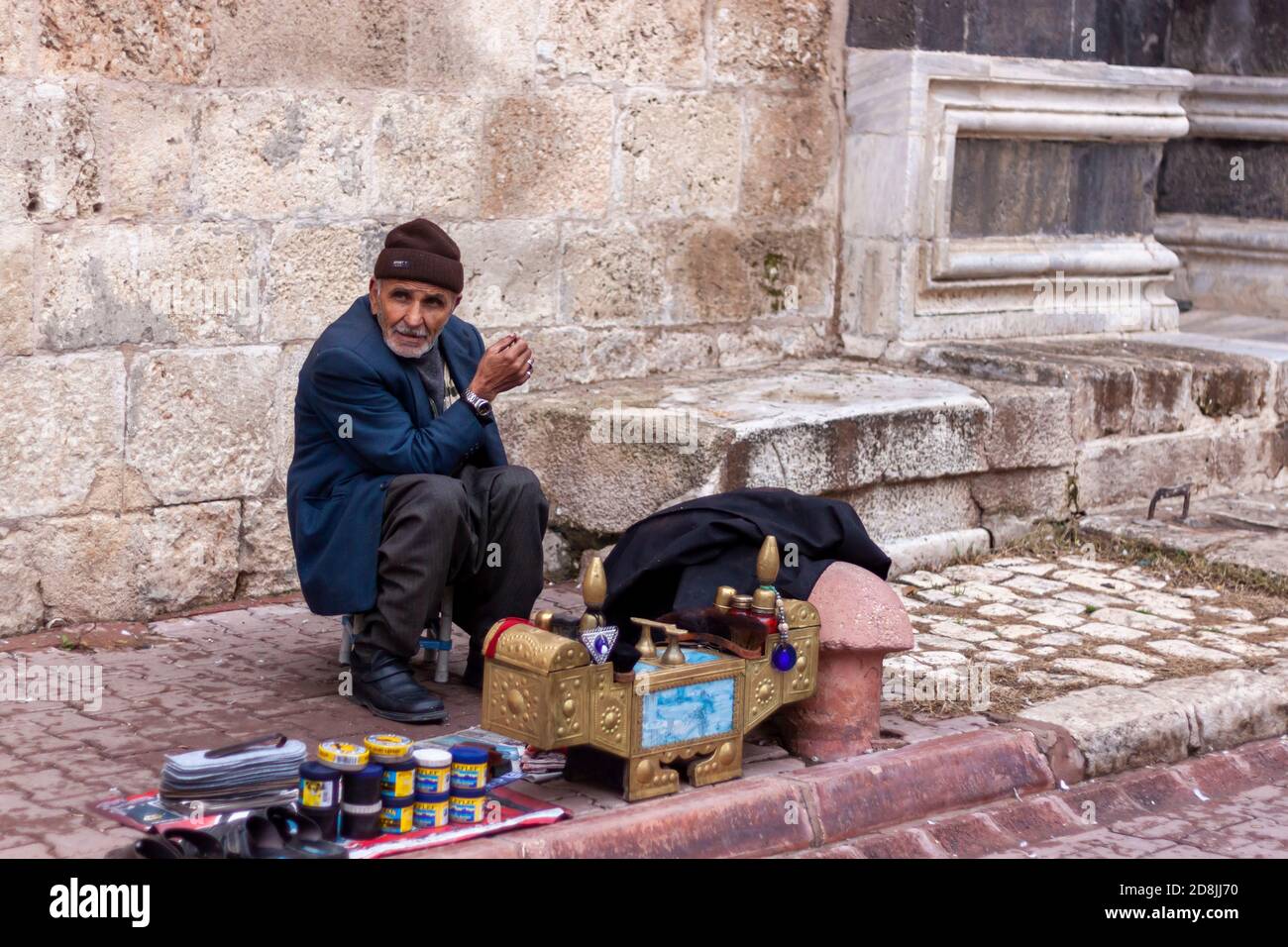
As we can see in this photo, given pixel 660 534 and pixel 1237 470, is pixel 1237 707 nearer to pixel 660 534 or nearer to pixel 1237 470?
pixel 660 534

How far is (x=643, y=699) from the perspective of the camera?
4523 millimetres

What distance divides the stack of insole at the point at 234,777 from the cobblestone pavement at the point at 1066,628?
6.67ft

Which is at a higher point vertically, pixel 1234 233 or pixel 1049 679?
pixel 1234 233

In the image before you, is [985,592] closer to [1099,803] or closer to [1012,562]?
[1012,562]

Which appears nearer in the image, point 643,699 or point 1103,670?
point 643,699

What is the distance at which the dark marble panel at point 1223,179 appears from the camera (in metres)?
10.3

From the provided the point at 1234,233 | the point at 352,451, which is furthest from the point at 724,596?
the point at 1234,233

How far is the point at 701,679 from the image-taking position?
15.2ft

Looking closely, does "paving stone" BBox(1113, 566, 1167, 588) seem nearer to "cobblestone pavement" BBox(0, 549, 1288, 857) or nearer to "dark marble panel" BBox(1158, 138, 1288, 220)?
"cobblestone pavement" BBox(0, 549, 1288, 857)

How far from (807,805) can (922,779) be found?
0.43m

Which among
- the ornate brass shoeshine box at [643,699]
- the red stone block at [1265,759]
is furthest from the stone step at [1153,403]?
the ornate brass shoeshine box at [643,699]

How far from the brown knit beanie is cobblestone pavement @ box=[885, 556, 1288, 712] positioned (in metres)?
1.90

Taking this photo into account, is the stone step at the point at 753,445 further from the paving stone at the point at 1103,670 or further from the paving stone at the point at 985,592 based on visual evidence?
the paving stone at the point at 1103,670

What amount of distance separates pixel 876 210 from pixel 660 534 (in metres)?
3.48
